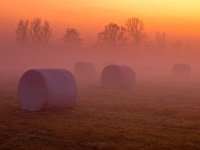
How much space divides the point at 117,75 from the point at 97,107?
38.5 ft

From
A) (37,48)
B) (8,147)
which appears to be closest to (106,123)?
(8,147)

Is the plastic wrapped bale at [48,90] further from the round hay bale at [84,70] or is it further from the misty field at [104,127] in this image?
the round hay bale at [84,70]

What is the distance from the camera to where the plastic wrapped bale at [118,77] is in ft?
96.8

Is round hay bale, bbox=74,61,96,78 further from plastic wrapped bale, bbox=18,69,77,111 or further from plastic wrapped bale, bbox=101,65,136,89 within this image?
plastic wrapped bale, bbox=18,69,77,111

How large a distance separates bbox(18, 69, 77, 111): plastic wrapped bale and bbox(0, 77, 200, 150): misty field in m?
0.46

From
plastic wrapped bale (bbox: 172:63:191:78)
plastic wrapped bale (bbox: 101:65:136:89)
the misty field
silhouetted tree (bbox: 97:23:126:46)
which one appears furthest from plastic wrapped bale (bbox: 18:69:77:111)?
silhouetted tree (bbox: 97:23:126:46)

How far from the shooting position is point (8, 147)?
1032cm

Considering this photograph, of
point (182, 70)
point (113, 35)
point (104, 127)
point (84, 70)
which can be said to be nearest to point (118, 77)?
point (104, 127)

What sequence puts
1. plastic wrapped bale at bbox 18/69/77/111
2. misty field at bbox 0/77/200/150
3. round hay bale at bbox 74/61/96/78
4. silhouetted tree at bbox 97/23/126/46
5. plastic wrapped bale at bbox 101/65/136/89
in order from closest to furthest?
1. misty field at bbox 0/77/200/150
2. plastic wrapped bale at bbox 18/69/77/111
3. plastic wrapped bale at bbox 101/65/136/89
4. round hay bale at bbox 74/61/96/78
5. silhouetted tree at bbox 97/23/126/46

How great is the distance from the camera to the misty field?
35.3 ft

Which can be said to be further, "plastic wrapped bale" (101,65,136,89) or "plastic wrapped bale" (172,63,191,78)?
"plastic wrapped bale" (172,63,191,78)

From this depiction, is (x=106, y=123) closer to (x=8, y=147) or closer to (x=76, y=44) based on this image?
(x=8, y=147)

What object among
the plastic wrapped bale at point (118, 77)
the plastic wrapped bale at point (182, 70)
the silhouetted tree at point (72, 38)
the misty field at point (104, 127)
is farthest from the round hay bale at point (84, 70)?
the silhouetted tree at point (72, 38)

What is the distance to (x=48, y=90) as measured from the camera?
16.7 meters
